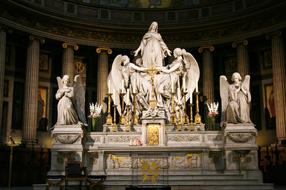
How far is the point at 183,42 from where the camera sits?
1198 inches

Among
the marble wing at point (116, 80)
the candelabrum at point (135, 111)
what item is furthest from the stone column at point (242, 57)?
the candelabrum at point (135, 111)

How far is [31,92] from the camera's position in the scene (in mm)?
26547

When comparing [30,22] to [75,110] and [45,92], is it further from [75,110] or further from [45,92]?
[75,110]

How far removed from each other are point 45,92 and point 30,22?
5.27 meters

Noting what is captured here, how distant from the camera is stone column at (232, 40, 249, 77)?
28.0 meters

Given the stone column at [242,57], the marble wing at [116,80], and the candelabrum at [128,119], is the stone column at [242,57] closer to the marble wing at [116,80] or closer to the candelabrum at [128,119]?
the marble wing at [116,80]

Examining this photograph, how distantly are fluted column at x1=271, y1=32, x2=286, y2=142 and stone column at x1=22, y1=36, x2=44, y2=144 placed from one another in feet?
50.9


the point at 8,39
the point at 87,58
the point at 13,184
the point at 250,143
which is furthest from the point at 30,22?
the point at 250,143

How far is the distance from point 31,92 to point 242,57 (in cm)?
1451

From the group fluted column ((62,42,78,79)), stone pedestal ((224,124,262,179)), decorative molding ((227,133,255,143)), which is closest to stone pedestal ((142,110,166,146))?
stone pedestal ((224,124,262,179))

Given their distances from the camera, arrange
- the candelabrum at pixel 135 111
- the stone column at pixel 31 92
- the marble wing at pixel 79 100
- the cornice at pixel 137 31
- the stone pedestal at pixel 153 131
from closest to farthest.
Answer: the stone pedestal at pixel 153 131
the marble wing at pixel 79 100
the candelabrum at pixel 135 111
the stone column at pixel 31 92
the cornice at pixel 137 31

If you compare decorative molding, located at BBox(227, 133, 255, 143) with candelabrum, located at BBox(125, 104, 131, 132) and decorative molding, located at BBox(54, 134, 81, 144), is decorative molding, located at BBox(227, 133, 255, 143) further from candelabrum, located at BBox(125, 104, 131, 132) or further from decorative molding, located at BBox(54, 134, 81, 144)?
decorative molding, located at BBox(54, 134, 81, 144)

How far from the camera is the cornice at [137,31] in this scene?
26.5 meters

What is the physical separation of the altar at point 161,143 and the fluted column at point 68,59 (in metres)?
10.5
